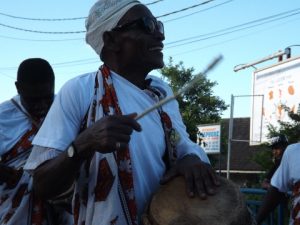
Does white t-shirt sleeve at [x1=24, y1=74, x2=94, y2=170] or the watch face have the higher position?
white t-shirt sleeve at [x1=24, y1=74, x2=94, y2=170]

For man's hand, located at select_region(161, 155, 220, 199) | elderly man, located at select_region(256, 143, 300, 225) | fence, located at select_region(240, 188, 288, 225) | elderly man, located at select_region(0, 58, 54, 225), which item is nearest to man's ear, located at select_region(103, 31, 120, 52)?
man's hand, located at select_region(161, 155, 220, 199)

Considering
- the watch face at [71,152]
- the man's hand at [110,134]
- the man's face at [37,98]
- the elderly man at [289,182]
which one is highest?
the man's face at [37,98]

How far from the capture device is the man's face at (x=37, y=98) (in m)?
3.98

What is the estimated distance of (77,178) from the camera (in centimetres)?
237

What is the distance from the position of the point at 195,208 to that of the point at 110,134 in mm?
474

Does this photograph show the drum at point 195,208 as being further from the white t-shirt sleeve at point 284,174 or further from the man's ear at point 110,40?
the white t-shirt sleeve at point 284,174

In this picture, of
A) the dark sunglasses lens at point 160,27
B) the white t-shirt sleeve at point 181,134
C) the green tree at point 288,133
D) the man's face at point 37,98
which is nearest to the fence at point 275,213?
the man's face at point 37,98

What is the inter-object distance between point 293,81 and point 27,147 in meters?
12.0

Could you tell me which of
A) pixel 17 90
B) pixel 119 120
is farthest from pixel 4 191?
pixel 119 120

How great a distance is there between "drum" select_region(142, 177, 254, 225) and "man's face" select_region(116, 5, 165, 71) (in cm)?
58

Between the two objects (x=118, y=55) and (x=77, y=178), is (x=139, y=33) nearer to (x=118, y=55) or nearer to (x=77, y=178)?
(x=118, y=55)

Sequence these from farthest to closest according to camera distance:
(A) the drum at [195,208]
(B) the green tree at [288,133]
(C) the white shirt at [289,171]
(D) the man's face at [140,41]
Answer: (B) the green tree at [288,133] < (C) the white shirt at [289,171] < (D) the man's face at [140,41] < (A) the drum at [195,208]

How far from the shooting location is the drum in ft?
7.15

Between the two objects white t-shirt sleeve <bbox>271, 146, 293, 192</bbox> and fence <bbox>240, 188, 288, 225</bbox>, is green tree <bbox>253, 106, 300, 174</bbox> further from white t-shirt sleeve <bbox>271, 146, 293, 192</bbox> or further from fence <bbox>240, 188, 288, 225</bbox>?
white t-shirt sleeve <bbox>271, 146, 293, 192</bbox>
